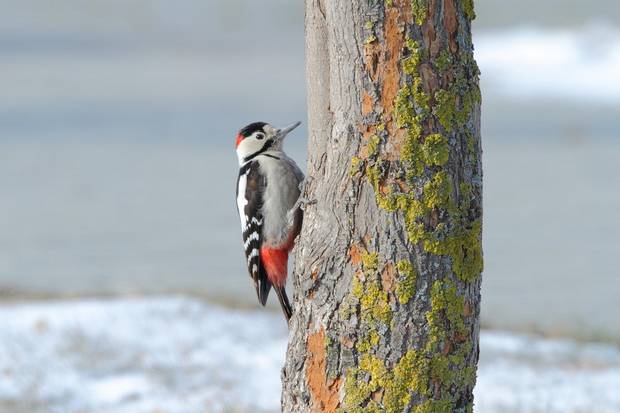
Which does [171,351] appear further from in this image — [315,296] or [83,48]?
[83,48]

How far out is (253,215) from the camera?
230 inches

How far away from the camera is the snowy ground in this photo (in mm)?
7531

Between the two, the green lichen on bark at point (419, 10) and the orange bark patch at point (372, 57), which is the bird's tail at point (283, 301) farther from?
the green lichen on bark at point (419, 10)

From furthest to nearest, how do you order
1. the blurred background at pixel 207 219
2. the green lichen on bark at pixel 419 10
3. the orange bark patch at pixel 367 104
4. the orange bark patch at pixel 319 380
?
the blurred background at pixel 207 219 < the orange bark patch at pixel 319 380 < the orange bark patch at pixel 367 104 < the green lichen on bark at pixel 419 10

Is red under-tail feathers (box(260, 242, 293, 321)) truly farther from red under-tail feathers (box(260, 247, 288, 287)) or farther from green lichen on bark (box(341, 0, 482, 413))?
green lichen on bark (box(341, 0, 482, 413))

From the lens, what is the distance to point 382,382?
421 centimetres

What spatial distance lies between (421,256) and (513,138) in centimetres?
1379

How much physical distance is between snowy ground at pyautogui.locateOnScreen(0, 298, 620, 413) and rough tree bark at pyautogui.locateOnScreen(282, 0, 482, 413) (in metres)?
3.11

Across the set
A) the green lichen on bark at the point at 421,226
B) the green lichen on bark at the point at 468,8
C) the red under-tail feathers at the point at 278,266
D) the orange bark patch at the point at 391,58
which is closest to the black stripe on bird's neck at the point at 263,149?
the red under-tail feathers at the point at 278,266

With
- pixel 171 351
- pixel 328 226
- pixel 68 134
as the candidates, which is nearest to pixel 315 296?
pixel 328 226

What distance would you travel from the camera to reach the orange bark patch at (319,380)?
4332mm

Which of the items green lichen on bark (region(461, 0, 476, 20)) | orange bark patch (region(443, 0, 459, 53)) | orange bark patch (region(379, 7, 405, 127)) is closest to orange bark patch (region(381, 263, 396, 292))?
orange bark patch (region(379, 7, 405, 127))

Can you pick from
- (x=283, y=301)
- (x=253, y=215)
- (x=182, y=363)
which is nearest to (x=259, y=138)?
(x=253, y=215)

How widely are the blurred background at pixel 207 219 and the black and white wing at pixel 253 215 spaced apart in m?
1.60
